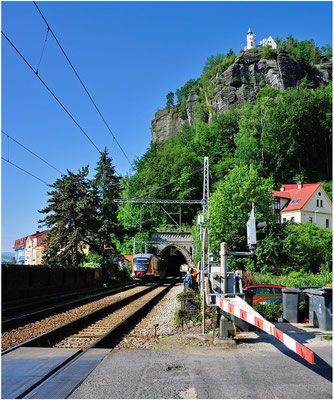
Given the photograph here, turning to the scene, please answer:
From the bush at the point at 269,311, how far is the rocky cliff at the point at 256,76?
90.8 meters

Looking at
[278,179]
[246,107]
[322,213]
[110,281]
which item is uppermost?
[246,107]

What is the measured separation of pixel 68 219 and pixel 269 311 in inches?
950

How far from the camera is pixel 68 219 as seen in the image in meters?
33.5

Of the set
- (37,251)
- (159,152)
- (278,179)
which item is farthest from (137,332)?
(37,251)

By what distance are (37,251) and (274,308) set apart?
95.5 meters

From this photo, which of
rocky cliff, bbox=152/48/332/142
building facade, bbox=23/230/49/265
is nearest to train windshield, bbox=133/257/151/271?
building facade, bbox=23/230/49/265

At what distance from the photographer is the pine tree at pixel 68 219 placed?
32562mm

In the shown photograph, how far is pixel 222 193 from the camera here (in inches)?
1539

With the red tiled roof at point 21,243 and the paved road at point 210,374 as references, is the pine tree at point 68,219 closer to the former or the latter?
the paved road at point 210,374

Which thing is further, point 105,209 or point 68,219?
point 105,209

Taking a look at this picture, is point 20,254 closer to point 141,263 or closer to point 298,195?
point 141,263

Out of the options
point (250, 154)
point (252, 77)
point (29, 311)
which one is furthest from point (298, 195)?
point (29, 311)

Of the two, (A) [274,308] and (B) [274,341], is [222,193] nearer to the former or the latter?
(A) [274,308]

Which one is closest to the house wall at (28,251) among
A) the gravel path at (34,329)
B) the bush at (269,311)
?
the gravel path at (34,329)
